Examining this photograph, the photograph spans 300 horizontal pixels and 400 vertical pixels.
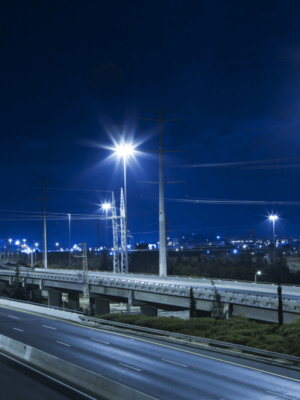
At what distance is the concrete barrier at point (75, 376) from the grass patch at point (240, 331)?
35.5 ft

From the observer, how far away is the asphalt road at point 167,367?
52.5 ft

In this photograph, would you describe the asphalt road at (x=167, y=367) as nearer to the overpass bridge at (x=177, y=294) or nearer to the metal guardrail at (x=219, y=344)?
the metal guardrail at (x=219, y=344)

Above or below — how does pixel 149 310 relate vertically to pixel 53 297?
above

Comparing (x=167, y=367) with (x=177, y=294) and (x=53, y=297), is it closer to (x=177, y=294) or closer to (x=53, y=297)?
(x=177, y=294)

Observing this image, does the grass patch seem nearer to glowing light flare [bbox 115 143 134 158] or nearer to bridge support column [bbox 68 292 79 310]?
glowing light flare [bbox 115 143 134 158]

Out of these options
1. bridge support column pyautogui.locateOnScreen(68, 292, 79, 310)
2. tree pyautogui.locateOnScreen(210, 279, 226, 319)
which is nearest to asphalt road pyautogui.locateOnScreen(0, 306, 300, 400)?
tree pyautogui.locateOnScreen(210, 279, 226, 319)

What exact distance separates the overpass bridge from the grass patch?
1.99 metres

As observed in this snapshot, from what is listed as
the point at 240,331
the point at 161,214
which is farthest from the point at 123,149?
the point at 240,331

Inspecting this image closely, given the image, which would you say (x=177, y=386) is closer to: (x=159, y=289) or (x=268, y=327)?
(x=268, y=327)

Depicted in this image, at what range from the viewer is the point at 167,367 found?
797 inches

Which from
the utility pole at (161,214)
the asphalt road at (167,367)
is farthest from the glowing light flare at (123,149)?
the asphalt road at (167,367)

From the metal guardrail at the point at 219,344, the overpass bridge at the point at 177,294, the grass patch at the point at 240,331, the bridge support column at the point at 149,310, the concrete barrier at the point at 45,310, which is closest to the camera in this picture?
the metal guardrail at the point at 219,344

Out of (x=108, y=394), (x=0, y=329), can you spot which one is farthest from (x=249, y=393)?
(x=0, y=329)

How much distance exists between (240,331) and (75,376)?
41.9 ft
